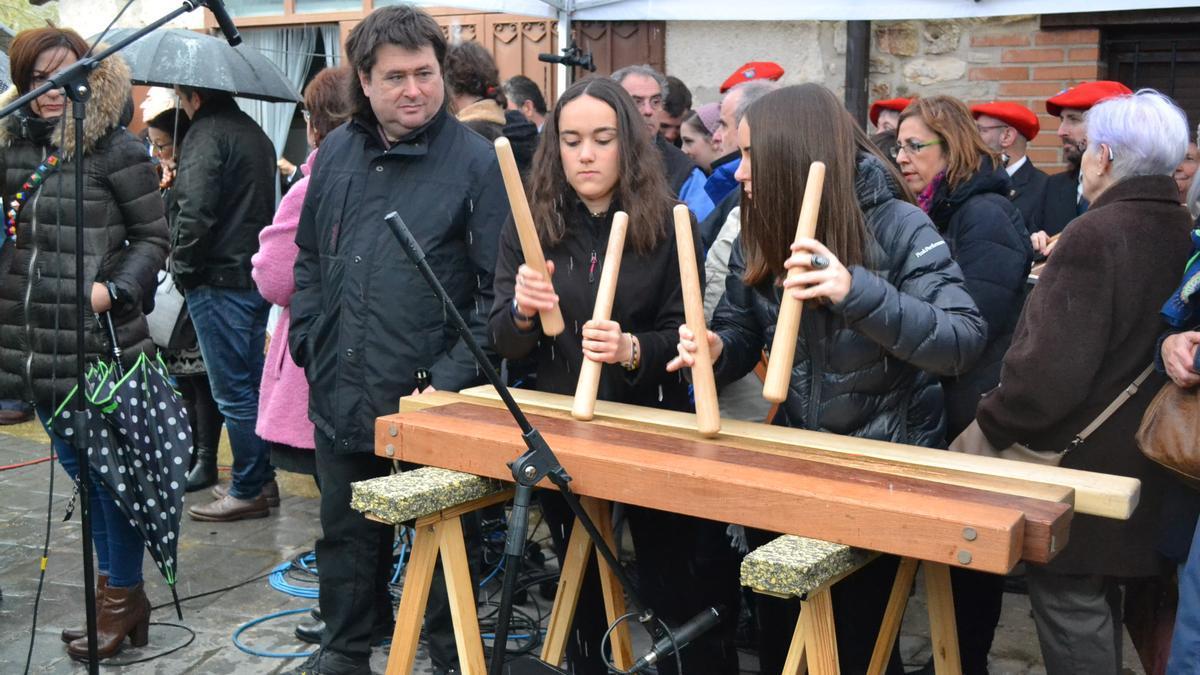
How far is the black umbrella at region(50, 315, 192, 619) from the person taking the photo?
12.2 feet

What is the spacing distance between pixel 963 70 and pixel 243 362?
Answer: 12.5 feet

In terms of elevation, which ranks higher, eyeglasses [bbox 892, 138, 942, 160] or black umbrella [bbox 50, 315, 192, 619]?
eyeglasses [bbox 892, 138, 942, 160]

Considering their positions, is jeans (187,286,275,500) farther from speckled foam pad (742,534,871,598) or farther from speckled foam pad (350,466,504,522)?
speckled foam pad (742,534,871,598)

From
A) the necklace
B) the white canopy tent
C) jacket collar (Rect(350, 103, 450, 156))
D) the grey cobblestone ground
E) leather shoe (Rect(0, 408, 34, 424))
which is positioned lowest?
leather shoe (Rect(0, 408, 34, 424))

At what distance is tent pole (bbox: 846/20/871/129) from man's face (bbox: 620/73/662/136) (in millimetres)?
1344

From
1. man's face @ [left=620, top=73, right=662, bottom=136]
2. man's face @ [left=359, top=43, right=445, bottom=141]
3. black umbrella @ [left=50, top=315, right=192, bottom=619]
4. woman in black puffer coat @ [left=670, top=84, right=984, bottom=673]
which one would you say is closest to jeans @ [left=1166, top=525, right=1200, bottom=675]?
woman in black puffer coat @ [left=670, top=84, right=984, bottom=673]

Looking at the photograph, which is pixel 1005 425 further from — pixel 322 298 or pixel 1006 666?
pixel 322 298

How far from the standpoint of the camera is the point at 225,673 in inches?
149

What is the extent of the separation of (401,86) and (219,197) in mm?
2302

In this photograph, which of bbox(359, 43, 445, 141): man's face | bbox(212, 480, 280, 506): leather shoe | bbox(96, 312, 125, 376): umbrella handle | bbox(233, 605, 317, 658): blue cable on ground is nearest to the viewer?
bbox(359, 43, 445, 141): man's face

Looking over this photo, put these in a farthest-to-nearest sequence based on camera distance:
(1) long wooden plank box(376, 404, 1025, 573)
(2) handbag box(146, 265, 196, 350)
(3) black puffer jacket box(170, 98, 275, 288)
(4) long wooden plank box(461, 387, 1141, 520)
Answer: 1. (2) handbag box(146, 265, 196, 350)
2. (3) black puffer jacket box(170, 98, 275, 288)
3. (4) long wooden plank box(461, 387, 1141, 520)
4. (1) long wooden plank box(376, 404, 1025, 573)

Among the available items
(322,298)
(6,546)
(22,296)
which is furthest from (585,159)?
(6,546)

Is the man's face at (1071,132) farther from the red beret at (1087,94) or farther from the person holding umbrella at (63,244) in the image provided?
the person holding umbrella at (63,244)

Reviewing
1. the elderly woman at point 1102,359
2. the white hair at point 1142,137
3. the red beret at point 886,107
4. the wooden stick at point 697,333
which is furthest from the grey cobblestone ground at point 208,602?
the red beret at point 886,107
